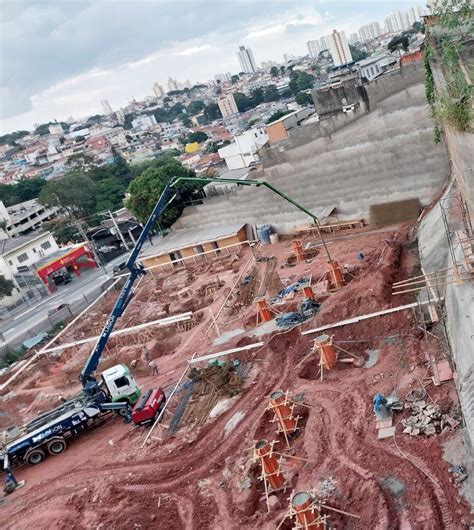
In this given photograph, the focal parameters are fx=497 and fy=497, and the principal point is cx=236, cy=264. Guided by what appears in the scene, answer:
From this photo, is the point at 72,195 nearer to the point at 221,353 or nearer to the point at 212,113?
the point at 221,353

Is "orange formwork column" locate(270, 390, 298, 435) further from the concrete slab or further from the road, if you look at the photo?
the road

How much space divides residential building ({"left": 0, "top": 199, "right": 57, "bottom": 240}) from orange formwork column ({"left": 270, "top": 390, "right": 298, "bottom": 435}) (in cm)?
5971

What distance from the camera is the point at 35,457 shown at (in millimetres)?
20031

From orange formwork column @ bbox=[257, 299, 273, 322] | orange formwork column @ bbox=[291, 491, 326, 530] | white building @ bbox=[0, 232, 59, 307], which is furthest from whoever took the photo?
white building @ bbox=[0, 232, 59, 307]

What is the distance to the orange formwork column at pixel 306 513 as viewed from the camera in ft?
36.5

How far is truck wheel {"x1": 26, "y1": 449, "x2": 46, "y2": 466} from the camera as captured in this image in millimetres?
19938

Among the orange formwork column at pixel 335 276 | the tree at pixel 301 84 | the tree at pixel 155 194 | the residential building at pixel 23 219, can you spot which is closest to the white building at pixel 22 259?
the residential building at pixel 23 219

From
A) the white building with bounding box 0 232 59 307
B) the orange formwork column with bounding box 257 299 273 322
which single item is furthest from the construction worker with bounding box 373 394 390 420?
the white building with bounding box 0 232 59 307

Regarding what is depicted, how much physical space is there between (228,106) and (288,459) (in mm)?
151105

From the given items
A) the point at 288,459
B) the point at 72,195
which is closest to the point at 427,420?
the point at 288,459

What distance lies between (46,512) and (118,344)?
537 inches

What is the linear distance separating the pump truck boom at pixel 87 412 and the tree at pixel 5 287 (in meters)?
29.7

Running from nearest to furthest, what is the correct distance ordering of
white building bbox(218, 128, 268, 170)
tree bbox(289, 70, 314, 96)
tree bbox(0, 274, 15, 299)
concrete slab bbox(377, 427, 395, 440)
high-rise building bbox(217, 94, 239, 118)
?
concrete slab bbox(377, 427, 395, 440) < tree bbox(0, 274, 15, 299) < white building bbox(218, 128, 268, 170) < tree bbox(289, 70, 314, 96) < high-rise building bbox(217, 94, 239, 118)

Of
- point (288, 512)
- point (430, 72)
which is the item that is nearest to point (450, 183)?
point (430, 72)
